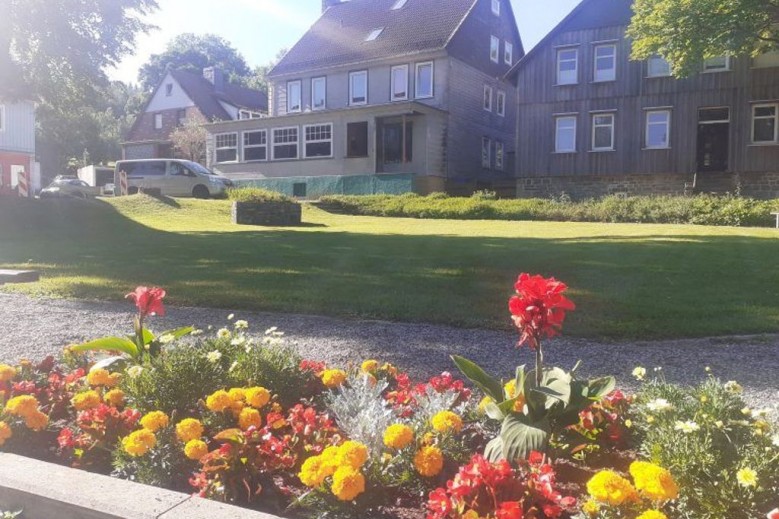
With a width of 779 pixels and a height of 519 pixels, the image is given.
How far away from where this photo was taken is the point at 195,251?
12930 millimetres

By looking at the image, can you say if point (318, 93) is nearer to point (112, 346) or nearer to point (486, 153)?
point (486, 153)

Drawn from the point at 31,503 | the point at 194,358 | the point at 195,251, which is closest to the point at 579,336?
the point at 194,358

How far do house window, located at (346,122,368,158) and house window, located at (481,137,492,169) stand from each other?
22.7 ft

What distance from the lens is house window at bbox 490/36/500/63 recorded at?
38.7 m

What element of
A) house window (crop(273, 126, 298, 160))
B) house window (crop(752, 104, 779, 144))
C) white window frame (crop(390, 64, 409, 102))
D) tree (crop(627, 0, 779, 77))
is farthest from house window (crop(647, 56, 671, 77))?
house window (crop(273, 126, 298, 160))

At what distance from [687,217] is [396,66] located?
752 inches

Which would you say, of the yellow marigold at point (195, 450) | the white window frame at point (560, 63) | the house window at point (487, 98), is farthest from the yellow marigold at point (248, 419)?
the house window at point (487, 98)

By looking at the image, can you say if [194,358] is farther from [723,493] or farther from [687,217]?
[687,217]

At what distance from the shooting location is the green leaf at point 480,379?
10.0 ft

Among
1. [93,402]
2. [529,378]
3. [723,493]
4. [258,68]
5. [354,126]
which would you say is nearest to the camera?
[723,493]

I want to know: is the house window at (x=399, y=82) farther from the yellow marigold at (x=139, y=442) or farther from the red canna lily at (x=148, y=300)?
the yellow marigold at (x=139, y=442)

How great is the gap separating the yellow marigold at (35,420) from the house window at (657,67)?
2947cm

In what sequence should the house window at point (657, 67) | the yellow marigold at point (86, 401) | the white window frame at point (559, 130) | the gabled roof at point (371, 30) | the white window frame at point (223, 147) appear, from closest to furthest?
the yellow marigold at point (86, 401) → the house window at point (657, 67) → the white window frame at point (559, 130) → the gabled roof at point (371, 30) → the white window frame at point (223, 147)

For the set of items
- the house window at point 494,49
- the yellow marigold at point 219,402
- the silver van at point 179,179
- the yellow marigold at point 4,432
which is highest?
the house window at point 494,49
